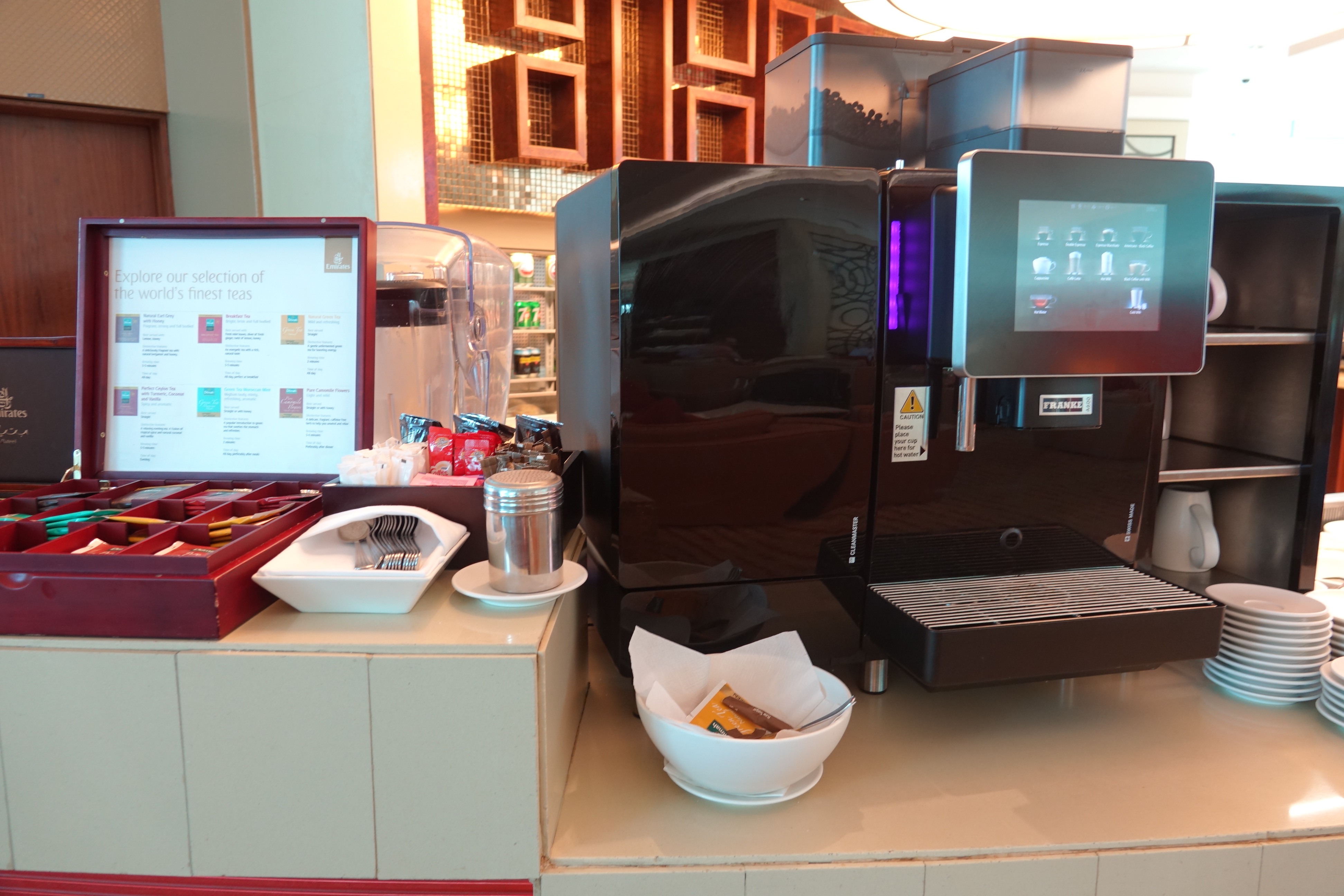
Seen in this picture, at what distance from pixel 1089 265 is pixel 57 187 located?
407cm

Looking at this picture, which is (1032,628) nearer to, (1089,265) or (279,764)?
(1089,265)

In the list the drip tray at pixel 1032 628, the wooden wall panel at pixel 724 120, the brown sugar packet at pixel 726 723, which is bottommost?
the brown sugar packet at pixel 726 723

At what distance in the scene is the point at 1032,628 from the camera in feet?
3.22

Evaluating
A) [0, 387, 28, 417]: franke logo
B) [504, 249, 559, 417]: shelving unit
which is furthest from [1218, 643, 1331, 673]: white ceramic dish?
[504, 249, 559, 417]: shelving unit

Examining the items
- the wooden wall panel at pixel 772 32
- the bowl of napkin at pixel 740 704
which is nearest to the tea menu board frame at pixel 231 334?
the bowl of napkin at pixel 740 704

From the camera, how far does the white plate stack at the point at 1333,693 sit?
110 centimetres

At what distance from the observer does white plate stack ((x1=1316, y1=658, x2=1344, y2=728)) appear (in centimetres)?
110

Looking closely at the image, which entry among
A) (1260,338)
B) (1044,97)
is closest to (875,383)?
(1044,97)

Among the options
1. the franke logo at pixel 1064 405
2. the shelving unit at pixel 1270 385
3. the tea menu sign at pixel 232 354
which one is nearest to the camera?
the franke logo at pixel 1064 405

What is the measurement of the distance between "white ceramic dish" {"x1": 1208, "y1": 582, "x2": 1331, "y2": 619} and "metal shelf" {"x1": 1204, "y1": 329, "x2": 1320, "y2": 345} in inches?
14.1

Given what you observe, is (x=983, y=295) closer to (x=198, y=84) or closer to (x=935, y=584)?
(x=935, y=584)

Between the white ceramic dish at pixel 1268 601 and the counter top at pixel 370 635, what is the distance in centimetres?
97

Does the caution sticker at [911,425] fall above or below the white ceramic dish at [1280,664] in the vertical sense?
above

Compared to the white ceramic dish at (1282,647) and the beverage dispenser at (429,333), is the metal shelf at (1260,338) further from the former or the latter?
the beverage dispenser at (429,333)
